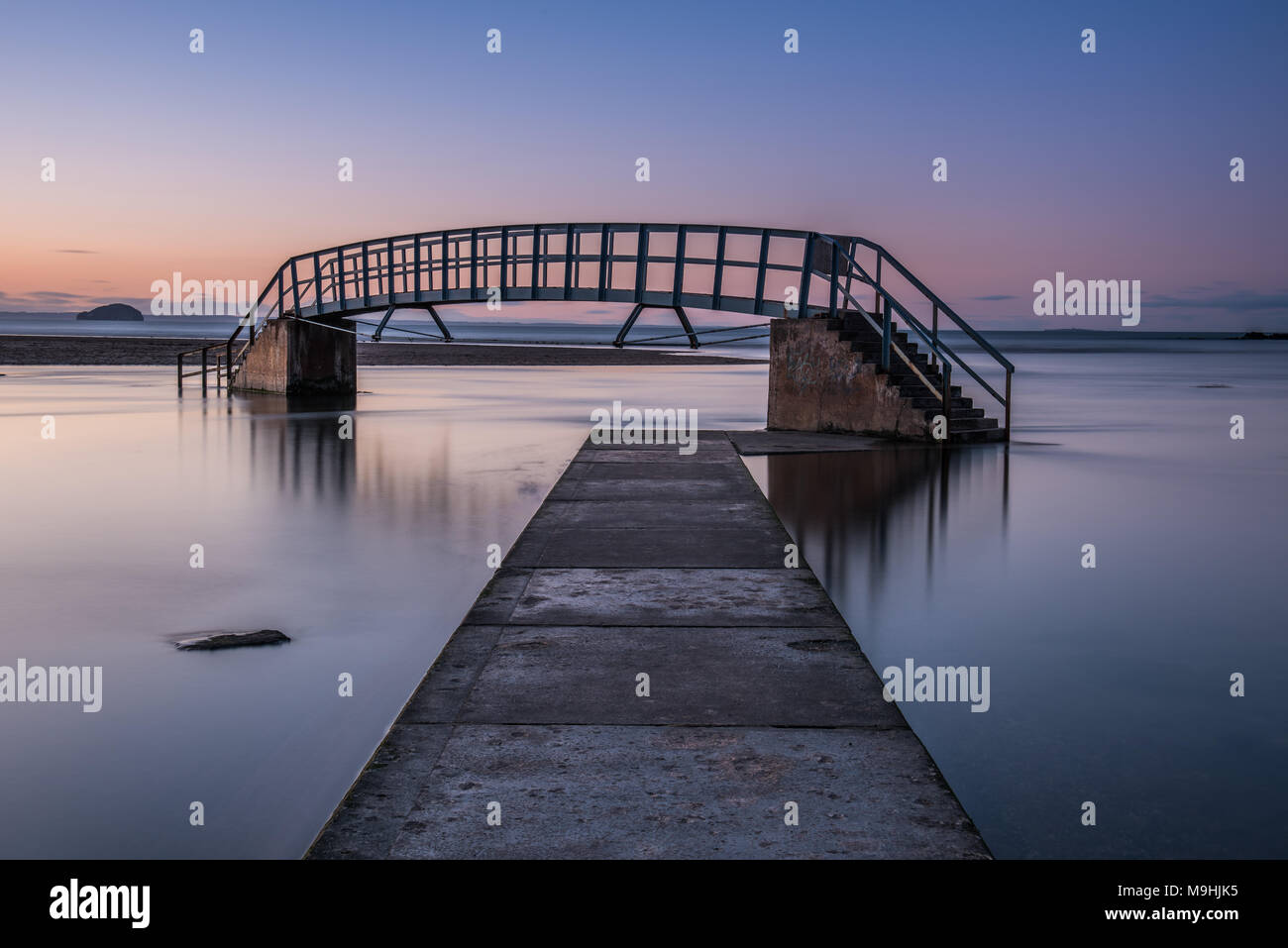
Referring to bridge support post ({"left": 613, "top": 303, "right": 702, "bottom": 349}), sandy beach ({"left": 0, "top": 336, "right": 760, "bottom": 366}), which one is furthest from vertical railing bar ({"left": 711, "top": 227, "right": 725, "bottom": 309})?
sandy beach ({"left": 0, "top": 336, "right": 760, "bottom": 366})

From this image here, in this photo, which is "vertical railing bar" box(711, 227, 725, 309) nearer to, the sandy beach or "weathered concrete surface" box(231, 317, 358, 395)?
"weathered concrete surface" box(231, 317, 358, 395)

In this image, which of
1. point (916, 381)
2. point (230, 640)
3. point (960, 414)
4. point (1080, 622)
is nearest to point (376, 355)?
point (916, 381)

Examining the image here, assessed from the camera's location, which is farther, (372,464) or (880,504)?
(372,464)

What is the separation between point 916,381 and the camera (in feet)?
61.2

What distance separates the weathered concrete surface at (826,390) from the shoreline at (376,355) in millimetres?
31874

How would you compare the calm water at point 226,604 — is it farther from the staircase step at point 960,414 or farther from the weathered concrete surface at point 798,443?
the staircase step at point 960,414

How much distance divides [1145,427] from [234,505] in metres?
18.4

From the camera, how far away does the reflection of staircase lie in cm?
1792

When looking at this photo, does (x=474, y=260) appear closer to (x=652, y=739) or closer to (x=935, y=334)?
(x=935, y=334)

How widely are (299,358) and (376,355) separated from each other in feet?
143

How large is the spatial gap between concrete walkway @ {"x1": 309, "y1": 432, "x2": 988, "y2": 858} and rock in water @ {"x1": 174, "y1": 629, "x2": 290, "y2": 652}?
3.67ft

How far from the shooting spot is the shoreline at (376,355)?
5828 centimetres

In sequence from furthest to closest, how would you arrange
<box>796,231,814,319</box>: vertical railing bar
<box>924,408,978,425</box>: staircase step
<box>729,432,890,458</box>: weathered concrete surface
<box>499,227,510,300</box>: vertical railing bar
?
<box>499,227,510,300</box>: vertical railing bar, <box>796,231,814,319</box>: vertical railing bar, <box>924,408,978,425</box>: staircase step, <box>729,432,890,458</box>: weathered concrete surface
